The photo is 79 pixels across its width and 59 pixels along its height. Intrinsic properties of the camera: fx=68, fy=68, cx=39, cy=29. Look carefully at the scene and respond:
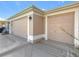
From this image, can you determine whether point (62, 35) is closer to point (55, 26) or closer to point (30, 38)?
point (55, 26)

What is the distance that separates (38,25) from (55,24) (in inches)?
74.1

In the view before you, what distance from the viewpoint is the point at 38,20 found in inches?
304

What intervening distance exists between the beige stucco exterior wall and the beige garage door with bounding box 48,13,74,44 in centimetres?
88

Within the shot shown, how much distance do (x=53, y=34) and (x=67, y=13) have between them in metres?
2.63

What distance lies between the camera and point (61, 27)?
22.4ft

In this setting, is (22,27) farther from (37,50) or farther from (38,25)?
(37,50)

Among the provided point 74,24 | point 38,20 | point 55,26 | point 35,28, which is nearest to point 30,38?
point 35,28

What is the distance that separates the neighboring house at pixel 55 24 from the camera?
5.76 meters

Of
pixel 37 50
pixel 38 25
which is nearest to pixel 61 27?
pixel 38 25

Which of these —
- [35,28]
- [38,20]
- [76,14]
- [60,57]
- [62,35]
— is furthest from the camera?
[38,20]

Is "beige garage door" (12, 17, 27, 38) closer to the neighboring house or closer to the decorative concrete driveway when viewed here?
the neighboring house

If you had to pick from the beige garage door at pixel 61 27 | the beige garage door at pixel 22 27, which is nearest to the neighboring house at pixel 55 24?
the beige garage door at pixel 61 27

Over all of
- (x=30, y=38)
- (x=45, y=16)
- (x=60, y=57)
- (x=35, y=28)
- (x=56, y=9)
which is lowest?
(x=60, y=57)

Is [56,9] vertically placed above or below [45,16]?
above
